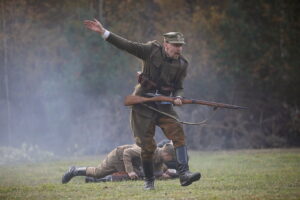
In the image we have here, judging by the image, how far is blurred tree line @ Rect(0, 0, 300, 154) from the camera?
868 inches

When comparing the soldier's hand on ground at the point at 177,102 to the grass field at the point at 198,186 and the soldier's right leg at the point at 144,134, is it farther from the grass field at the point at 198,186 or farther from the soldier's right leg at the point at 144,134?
the grass field at the point at 198,186

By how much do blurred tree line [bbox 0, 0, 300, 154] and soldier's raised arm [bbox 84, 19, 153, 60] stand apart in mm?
13017

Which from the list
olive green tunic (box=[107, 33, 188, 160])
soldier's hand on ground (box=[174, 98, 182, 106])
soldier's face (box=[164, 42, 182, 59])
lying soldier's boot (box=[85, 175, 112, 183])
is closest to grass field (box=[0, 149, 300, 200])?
lying soldier's boot (box=[85, 175, 112, 183])

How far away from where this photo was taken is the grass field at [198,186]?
855 centimetres

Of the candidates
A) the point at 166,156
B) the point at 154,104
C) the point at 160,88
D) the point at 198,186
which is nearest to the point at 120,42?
the point at 160,88

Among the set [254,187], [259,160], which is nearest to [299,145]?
[259,160]

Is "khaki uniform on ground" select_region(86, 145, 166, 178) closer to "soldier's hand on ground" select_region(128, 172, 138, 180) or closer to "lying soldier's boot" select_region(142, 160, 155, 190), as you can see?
"soldier's hand on ground" select_region(128, 172, 138, 180)

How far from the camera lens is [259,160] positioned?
1540 cm

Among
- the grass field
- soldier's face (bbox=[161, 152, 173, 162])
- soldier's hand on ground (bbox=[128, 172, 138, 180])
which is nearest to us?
the grass field

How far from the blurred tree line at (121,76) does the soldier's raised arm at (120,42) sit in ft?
42.7

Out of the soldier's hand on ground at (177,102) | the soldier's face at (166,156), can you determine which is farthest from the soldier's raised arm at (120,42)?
the soldier's face at (166,156)

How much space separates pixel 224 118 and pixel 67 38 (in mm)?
6637

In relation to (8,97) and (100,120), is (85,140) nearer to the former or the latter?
(100,120)

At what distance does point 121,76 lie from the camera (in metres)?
23.4
